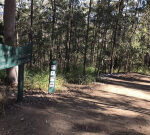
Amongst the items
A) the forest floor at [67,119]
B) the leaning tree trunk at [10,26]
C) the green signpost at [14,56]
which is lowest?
the forest floor at [67,119]

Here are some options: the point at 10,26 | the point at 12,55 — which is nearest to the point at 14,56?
the point at 12,55

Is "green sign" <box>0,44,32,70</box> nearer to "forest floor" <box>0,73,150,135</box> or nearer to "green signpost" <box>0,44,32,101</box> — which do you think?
"green signpost" <box>0,44,32,101</box>

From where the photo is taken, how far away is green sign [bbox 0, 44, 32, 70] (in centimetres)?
319

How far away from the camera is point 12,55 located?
11.7 feet

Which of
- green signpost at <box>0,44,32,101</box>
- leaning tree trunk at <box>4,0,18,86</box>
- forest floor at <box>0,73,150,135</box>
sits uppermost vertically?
leaning tree trunk at <box>4,0,18,86</box>

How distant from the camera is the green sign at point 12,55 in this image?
3186 millimetres

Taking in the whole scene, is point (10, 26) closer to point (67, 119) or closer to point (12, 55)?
point (12, 55)

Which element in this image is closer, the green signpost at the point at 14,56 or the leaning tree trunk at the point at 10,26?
the green signpost at the point at 14,56

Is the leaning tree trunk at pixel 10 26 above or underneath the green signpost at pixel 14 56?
above

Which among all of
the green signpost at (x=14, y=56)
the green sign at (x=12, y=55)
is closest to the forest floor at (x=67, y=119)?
the green signpost at (x=14, y=56)

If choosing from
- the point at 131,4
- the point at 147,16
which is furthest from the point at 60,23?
the point at 147,16

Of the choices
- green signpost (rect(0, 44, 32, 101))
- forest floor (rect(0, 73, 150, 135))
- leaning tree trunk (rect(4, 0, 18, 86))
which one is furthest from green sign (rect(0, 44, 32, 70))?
leaning tree trunk (rect(4, 0, 18, 86))

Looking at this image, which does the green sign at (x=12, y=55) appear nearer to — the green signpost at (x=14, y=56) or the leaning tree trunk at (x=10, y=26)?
the green signpost at (x=14, y=56)

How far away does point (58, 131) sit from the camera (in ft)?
10.1
